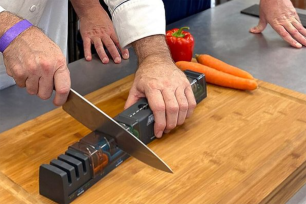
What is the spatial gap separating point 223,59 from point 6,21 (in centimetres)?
76

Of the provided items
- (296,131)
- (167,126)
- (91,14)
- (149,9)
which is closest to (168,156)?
(167,126)

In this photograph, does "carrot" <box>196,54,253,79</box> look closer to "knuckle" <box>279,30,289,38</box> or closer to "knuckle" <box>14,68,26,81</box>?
"knuckle" <box>279,30,289,38</box>

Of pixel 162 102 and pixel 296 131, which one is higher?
pixel 162 102

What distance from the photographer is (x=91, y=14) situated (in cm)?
181

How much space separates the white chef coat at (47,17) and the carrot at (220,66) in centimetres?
50

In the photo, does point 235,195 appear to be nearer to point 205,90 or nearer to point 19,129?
point 205,90

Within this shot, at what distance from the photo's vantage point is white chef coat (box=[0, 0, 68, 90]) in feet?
5.18

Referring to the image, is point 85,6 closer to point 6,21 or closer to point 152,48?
point 152,48

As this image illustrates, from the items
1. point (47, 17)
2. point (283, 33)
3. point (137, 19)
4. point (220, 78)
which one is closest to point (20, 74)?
point (137, 19)

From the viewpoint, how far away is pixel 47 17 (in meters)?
1.86

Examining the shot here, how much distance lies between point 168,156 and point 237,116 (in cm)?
25

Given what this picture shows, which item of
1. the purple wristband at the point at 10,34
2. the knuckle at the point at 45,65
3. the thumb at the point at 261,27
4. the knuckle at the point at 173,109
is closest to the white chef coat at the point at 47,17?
the purple wristband at the point at 10,34

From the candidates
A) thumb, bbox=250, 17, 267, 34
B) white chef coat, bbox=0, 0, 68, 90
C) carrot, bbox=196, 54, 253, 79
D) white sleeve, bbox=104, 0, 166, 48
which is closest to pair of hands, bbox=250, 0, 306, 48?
thumb, bbox=250, 17, 267, 34

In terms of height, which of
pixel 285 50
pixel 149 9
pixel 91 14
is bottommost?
pixel 285 50
